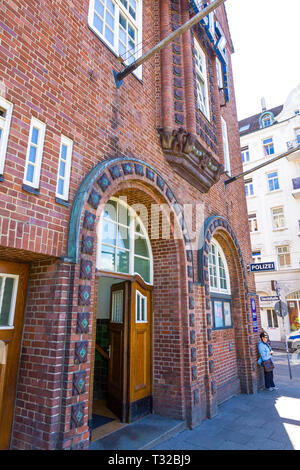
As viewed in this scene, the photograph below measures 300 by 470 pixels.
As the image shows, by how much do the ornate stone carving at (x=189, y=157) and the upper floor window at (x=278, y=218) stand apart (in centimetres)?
1733

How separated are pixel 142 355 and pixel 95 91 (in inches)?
187

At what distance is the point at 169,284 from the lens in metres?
6.08

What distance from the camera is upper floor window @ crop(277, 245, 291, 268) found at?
21.9 m

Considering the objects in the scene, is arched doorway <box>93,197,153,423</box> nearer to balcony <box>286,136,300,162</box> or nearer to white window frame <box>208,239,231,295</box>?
white window frame <box>208,239,231,295</box>

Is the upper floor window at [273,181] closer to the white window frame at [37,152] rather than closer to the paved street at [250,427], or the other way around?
the paved street at [250,427]

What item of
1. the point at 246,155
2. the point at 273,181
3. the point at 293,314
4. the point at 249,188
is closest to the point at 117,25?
the point at 293,314

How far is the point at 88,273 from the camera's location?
371 centimetres

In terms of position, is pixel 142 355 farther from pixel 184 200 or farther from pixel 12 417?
pixel 184 200

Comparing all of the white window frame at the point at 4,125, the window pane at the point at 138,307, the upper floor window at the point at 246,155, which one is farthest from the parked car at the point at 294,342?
the white window frame at the point at 4,125

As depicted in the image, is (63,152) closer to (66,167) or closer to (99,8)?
(66,167)

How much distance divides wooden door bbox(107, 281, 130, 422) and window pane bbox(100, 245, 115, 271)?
2.33ft

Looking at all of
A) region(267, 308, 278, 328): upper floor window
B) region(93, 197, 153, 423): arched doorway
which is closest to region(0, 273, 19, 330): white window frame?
region(93, 197, 153, 423): arched doorway

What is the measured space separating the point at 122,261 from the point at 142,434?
2777mm
